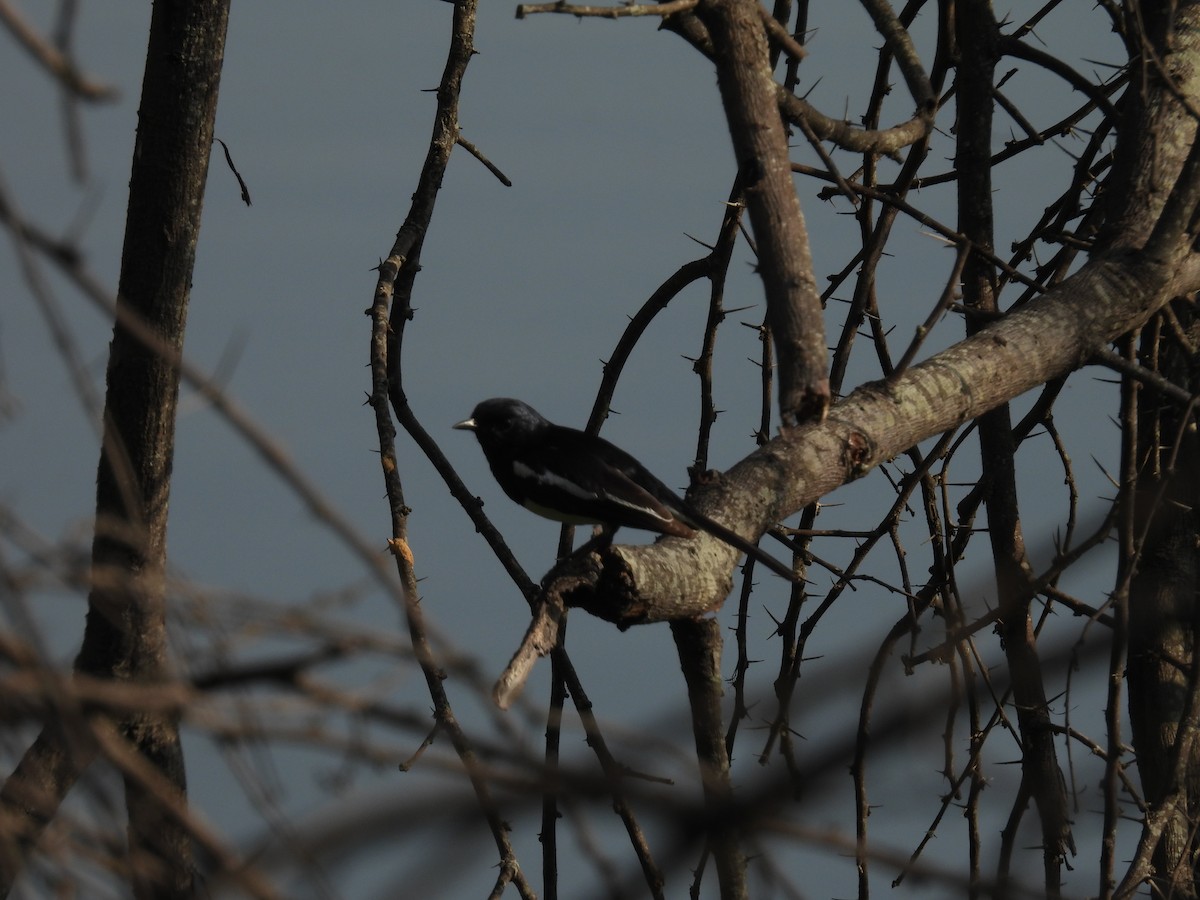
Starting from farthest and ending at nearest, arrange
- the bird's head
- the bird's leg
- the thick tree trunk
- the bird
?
the bird's head, the bird, the thick tree trunk, the bird's leg

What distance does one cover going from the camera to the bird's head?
608 cm

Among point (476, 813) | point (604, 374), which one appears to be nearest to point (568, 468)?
point (604, 374)

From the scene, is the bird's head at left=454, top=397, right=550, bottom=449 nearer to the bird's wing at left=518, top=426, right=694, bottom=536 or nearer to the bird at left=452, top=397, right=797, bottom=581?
the bird at left=452, top=397, right=797, bottom=581

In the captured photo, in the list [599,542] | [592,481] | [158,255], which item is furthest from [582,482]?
[158,255]

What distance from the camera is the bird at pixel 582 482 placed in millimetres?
4641

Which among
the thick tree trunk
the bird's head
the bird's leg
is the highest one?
the bird's head

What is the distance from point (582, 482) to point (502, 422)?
1.18 meters

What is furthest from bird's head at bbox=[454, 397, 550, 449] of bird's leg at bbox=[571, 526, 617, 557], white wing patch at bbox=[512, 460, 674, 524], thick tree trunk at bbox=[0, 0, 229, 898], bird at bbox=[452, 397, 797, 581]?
thick tree trunk at bbox=[0, 0, 229, 898]

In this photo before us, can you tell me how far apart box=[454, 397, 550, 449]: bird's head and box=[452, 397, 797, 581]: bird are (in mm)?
20

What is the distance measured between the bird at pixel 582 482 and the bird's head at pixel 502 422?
20mm

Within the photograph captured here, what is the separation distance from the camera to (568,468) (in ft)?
17.0

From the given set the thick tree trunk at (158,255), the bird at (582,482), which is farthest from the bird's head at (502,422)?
the thick tree trunk at (158,255)

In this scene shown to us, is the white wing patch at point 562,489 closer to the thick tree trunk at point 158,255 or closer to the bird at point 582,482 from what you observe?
the bird at point 582,482

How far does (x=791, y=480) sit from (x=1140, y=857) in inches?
58.2
